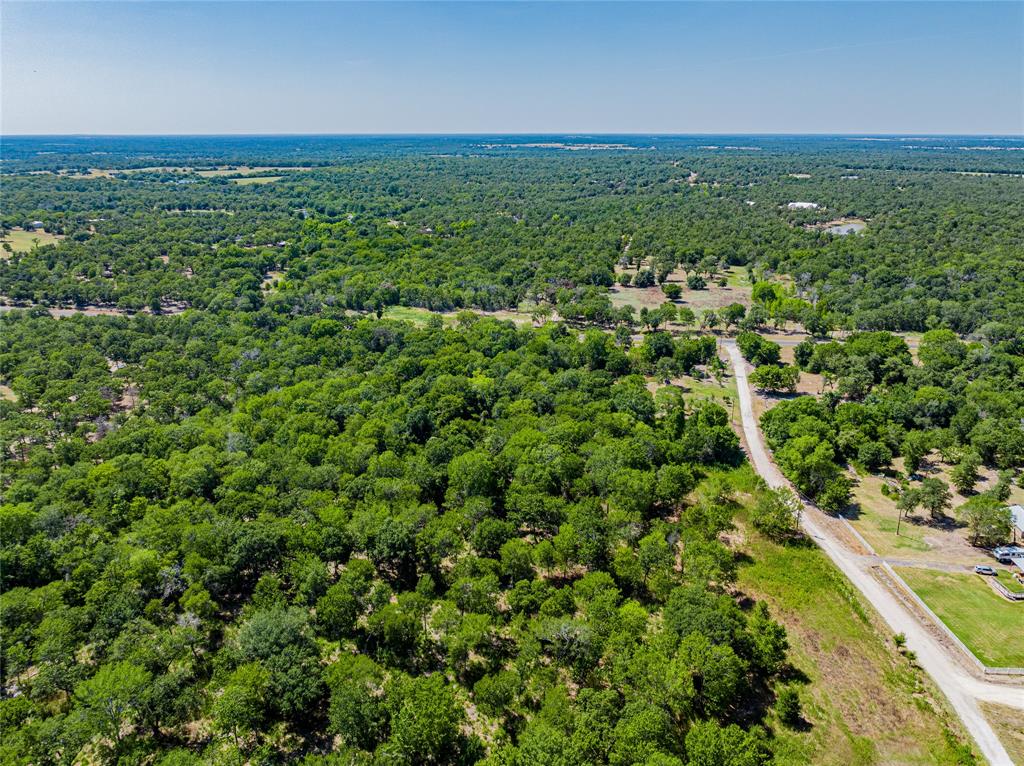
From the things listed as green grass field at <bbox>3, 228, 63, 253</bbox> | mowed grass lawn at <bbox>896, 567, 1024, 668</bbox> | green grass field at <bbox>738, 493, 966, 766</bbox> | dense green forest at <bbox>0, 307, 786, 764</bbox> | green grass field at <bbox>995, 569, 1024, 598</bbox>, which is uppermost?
green grass field at <bbox>3, 228, 63, 253</bbox>

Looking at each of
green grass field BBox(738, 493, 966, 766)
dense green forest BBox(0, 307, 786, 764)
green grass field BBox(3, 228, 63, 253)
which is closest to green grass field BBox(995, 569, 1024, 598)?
green grass field BBox(738, 493, 966, 766)

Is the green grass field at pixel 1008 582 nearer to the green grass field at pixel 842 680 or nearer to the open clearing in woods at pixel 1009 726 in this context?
the green grass field at pixel 842 680

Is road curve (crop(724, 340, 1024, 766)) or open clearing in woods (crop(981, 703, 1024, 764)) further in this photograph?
road curve (crop(724, 340, 1024, 766))

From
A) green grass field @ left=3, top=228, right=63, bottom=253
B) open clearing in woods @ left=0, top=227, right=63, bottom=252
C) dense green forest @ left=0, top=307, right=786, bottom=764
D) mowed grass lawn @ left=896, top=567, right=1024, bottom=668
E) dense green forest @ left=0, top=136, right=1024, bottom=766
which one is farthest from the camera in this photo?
open clearing in woods @ left=0, top=227, right=63, bottom=252

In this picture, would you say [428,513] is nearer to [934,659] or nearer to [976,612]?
[934,659]


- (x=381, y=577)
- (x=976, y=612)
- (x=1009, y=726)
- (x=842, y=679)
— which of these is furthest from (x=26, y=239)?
(x=1009, y=726)

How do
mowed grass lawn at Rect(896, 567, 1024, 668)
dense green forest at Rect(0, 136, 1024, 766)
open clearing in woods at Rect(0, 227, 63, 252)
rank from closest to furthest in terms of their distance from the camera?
1. dense green forest at Rect(0, 136, 1024, 766)
2. mowed grass lawn at Rect(896, 567, 1024, 668)
3. open clearing in woods at Rect(0, 227, 63, 252)

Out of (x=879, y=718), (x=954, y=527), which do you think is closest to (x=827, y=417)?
(x=954, y=527)

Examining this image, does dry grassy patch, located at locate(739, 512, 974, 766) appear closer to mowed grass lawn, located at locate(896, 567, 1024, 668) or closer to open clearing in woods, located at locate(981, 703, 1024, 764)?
open clearing in woods, located at locate(981, 703, 1024, 764)
